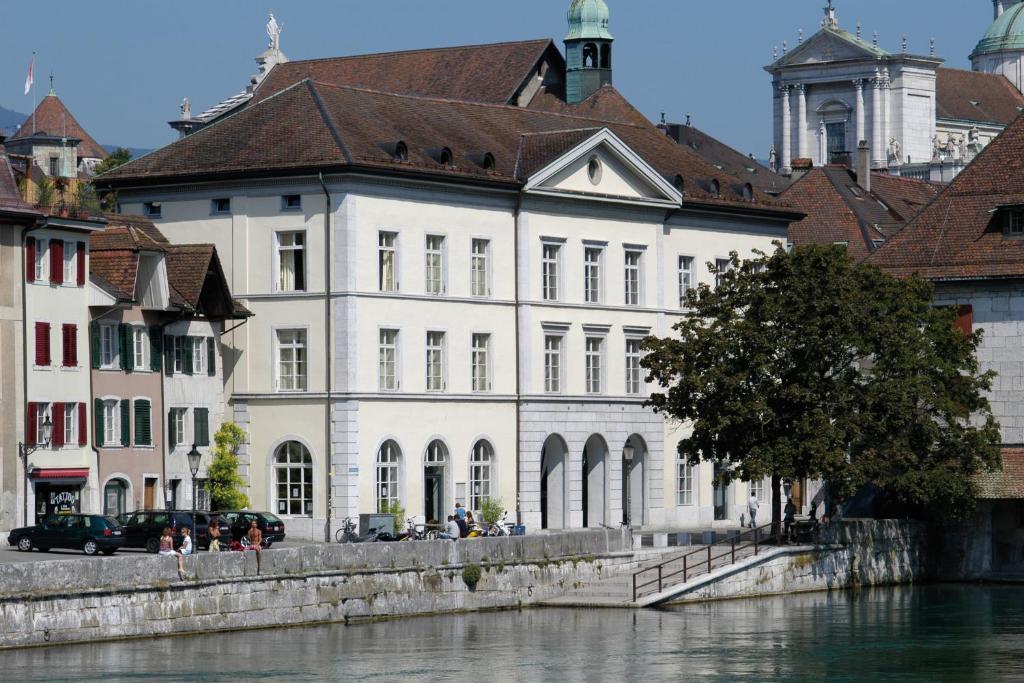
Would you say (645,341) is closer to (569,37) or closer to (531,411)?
(531,411)

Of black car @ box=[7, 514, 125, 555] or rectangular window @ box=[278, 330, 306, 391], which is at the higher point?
rectangular window @ box=[278, 330, 306, 391]

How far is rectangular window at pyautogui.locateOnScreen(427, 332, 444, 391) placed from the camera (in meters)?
88.1

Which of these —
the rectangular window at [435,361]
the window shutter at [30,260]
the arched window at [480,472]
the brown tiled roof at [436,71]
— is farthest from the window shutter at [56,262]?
the brown tiled roof at [436,71]

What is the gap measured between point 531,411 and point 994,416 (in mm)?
15720

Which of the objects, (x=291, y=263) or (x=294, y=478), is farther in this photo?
(x=291, y=263)

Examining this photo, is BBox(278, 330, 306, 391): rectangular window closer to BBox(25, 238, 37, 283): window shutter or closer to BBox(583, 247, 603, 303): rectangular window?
BBox(25, 238, 37, 283): window shutter

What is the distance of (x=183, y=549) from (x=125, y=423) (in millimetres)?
15697

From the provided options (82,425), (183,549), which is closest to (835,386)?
(82,425)

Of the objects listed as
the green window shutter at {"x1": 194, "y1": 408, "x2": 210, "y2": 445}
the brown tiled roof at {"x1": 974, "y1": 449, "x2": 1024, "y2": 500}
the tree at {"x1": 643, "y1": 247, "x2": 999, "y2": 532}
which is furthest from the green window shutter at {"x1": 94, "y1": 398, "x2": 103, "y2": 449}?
the brown tiled roof at {"x1": 974, "y1": 449, "x2": 1024, "y2": 500}

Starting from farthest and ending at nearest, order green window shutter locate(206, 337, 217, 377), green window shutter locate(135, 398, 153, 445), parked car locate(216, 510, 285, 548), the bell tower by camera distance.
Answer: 1. the bell tower
2. green window shutter locate(206, 337, 217, 377)
3. green window shutter locate(135, 398, 153, 445)
4. parked car locate(216, 510, 285, 548)

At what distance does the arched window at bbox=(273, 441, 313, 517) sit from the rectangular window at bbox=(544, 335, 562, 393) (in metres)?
10.00

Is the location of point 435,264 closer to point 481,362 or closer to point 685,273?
point 481,362

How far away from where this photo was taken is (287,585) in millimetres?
66625

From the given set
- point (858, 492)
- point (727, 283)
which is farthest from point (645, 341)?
point (858, 492)
